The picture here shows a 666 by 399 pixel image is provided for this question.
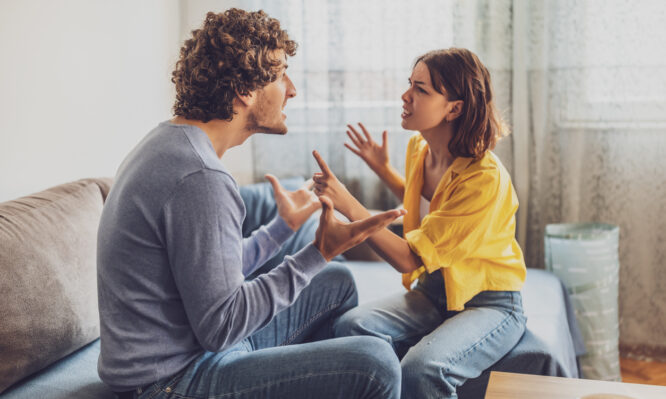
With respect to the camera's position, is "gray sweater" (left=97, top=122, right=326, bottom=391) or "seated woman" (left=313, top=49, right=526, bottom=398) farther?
"seated woman" (left=313, top=49, right=526, bottom=398)

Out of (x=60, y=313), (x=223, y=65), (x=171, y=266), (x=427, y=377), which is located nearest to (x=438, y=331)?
(x=427, y=377)

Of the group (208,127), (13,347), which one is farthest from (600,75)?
(13,347)

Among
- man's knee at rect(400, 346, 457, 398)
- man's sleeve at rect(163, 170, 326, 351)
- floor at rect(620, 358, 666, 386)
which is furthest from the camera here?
floor at rect(620, 358, 666, 386)

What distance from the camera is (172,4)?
2.87 m

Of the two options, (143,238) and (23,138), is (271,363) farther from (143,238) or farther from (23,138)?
(23,138)

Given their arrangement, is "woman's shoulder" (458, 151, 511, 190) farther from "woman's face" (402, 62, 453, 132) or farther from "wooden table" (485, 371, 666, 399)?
"wooden table" (485, 371, 666, 399)

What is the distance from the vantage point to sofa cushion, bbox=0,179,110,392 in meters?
1.41

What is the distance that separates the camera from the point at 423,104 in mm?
1674

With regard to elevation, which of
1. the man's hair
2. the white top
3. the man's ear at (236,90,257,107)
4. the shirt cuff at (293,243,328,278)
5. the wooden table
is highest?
the man's hair

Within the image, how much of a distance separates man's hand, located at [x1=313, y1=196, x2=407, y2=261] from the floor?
1.59 m

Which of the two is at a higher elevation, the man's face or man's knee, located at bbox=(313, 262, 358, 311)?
the man's face

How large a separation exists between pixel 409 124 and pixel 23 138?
3.70ft

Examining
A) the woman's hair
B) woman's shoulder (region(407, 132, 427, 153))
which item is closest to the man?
the woman's hair

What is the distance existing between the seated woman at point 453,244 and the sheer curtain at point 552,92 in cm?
96
